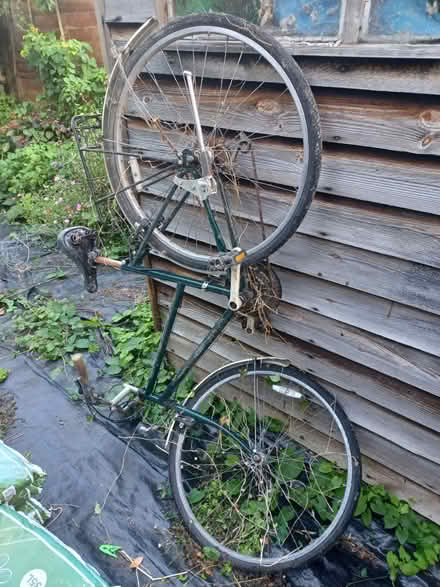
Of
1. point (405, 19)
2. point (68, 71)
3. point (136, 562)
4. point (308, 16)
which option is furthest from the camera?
point (68, 71)

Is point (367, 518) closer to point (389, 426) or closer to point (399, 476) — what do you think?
point (399, 476)

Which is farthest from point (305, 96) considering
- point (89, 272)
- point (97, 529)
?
point (97, 529)

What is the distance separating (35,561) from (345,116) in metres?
1.92

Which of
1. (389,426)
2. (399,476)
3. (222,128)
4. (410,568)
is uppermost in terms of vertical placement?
(222,128)

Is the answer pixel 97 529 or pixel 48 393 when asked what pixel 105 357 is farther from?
pixel 97 529

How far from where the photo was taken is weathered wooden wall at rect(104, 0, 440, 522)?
139cm

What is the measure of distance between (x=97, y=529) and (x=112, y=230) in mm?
2976

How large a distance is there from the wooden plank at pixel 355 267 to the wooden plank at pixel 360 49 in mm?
606

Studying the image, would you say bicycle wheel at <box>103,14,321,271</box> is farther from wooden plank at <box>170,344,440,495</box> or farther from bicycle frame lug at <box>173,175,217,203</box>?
wooden plank at <box>170,344,440,495</box>

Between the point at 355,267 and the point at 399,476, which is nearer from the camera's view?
the point at 355,267

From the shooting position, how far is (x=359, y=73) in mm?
1395

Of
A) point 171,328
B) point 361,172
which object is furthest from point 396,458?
point 361,172

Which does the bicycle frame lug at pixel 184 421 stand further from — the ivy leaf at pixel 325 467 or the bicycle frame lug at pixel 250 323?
the ivy leaf at pixel 325 467

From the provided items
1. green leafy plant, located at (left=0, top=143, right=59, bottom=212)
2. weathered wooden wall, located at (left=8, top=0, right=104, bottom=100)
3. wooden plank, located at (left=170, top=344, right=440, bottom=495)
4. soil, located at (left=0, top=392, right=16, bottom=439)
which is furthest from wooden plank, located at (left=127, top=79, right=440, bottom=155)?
weathered wooden wall, located at (left=8, top=0, right=104, bottom=100)
